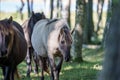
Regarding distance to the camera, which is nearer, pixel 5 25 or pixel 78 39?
pixel 5 25

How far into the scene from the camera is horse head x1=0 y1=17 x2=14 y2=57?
8.94m

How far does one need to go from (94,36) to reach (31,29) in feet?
64.0

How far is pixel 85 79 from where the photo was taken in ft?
39.4

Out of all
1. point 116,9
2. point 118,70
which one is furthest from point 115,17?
point 118,70

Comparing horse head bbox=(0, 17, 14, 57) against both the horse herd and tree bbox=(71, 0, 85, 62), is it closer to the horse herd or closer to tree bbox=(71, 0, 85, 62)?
the horse herd

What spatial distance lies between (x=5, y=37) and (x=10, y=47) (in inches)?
16.1

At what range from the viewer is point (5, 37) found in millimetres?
9156

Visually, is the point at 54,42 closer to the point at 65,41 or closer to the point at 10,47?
the point at 65,41

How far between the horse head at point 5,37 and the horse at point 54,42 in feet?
4.28

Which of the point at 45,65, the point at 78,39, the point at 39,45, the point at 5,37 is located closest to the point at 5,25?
the point at 5,37

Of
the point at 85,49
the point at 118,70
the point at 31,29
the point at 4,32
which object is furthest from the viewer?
the point at 85,49

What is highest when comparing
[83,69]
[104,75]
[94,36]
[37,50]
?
[104,75]

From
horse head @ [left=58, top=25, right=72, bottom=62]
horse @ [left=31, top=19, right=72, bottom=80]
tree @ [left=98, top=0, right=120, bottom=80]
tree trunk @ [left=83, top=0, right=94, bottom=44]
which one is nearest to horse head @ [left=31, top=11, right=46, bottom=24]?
horse @ [left=31, top=19, right=72, bottom=80]

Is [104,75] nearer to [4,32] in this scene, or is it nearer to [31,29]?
[4,32]
